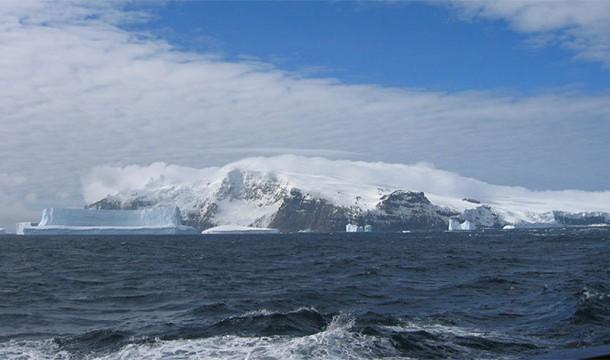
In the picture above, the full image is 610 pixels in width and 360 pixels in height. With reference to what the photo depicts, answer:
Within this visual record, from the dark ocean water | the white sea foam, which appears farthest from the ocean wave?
the white sea foam

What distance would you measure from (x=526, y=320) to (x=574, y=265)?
88.0 feet

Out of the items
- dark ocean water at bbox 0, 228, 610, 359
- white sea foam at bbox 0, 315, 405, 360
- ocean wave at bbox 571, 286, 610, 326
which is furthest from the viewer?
ocean wave at bbox 571, 286, 610, 326

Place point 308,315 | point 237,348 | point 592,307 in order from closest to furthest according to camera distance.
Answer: point 237,348
point 308,315
point 592,307

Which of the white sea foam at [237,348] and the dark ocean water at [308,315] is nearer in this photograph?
the white sea foam at [237,348]

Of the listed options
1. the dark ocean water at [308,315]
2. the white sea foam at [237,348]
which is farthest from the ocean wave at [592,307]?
the white sea foam at [237,348]

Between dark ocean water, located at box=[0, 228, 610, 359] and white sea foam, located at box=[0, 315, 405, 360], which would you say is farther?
dark ocean water, located at box=[0, 228, 610, 359]

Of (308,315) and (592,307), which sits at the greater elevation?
(592,307)

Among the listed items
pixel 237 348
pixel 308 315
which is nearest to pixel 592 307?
pixel 308 315

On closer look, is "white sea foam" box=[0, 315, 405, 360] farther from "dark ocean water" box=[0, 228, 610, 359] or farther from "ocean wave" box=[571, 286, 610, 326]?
"ocean wave" box=[571, 286, 610, 326]

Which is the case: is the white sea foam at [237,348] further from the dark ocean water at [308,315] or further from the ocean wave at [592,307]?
the ocean wave at [592,307]

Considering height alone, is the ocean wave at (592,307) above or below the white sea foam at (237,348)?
above

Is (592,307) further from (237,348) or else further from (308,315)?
(237,348)

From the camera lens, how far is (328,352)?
18.4 m

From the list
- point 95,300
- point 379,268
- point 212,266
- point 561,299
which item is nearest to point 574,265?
point 379,268
